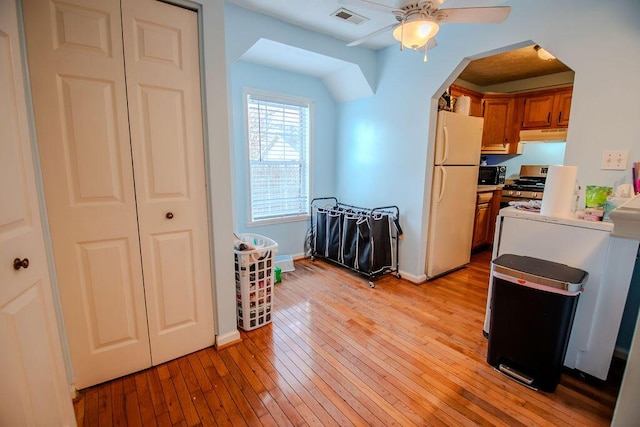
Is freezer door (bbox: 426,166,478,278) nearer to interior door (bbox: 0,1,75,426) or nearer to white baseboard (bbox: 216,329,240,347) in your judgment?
white baseboard (bbox: 216,329,240,347)

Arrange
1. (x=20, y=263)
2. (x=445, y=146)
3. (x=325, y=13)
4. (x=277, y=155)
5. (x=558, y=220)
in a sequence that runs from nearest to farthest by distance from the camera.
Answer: (x=20, y=263), (x=558, y=220), (x=325, y=13), (x=445, y=146), (x=277, y=155)

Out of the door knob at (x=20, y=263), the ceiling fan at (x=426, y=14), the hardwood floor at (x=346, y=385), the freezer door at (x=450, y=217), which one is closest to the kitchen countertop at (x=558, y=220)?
the hardwood floor at (x=346, y=385)

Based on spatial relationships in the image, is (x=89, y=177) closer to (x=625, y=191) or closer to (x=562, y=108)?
(x=625, y=191)

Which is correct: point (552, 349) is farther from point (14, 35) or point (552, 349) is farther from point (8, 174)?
point (14, 35)

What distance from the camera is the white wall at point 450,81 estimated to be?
1759mm

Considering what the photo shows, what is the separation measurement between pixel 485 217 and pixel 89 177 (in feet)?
14.6

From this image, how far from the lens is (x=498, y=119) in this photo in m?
4.12

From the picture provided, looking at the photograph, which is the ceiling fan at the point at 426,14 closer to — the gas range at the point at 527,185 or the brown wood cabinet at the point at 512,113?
the brown wood cabinet at the point at 512,113

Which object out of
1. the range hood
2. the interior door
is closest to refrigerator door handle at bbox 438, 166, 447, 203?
the range hood

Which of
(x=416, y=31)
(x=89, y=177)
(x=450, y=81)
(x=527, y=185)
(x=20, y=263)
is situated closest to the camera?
(x=20, y=263)

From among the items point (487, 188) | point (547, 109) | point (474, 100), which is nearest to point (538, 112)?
point (547, 109)

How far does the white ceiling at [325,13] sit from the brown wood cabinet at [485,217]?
97.8 inches

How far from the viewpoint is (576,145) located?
194cm

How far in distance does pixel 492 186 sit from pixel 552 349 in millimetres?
2997
